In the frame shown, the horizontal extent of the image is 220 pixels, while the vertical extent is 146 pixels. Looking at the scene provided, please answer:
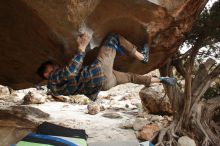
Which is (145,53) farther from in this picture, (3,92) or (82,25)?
(3,92)

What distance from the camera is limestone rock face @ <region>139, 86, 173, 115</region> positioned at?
546 inches

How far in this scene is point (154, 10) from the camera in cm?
618

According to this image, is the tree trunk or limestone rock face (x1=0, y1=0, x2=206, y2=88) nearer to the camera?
limestone rock face (x1=0, y1=0, x2=206, y2=88)

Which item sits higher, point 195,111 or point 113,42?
point 113,42

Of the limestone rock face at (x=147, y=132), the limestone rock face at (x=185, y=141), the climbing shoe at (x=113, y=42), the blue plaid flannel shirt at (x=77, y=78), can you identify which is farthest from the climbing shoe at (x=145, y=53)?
the limestone rock face at (x=147, y=132)

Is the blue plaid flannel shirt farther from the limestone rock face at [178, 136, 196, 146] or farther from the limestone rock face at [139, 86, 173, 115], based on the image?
the limestone rock face at [139, 86, 173, 115]

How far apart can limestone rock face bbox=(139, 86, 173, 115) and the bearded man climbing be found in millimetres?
7764

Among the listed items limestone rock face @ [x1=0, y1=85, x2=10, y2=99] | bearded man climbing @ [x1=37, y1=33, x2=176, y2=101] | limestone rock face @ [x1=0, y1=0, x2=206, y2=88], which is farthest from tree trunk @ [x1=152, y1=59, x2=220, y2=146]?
limestone rock face @ [x1=0, y1=85, x2=10, y2=99]

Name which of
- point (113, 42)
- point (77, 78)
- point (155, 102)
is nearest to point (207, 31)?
point (113, 42)

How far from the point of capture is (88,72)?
5.65 metres

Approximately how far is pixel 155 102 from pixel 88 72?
8780 mm

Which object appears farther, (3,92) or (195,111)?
(3,92)

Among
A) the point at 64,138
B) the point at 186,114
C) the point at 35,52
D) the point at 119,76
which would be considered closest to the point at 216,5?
the point at 186,114

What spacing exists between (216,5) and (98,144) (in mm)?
4666
